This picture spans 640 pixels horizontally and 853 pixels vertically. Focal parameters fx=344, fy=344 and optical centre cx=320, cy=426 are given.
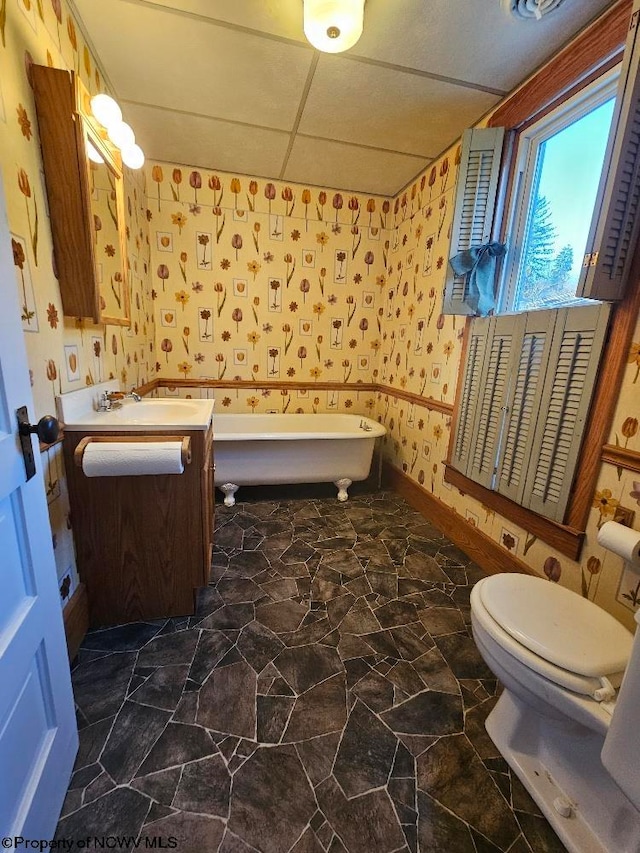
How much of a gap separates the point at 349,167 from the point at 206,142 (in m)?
1.00

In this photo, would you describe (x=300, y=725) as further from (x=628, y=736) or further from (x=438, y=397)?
(x=438, y=397)

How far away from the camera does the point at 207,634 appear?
145 centimetres

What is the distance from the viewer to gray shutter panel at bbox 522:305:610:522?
1365 mm

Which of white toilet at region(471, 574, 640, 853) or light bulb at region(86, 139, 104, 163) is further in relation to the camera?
light bulb at region(86, 139, 104, 163)

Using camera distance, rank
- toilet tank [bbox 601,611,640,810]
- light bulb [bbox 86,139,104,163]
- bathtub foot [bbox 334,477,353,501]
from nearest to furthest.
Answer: toilet tank [bbox 601,611,640,810] < light bulb [bbox 86,139,104,163] < bathtub foot [bbox 334,477,353,501]

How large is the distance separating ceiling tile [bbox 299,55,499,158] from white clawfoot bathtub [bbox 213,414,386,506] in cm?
189

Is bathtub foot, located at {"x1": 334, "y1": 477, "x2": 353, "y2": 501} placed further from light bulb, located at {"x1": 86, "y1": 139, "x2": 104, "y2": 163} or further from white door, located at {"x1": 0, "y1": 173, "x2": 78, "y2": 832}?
light bulb, located at {"x1": 86, "y1": 139, "x2": 104, "y2": 163}

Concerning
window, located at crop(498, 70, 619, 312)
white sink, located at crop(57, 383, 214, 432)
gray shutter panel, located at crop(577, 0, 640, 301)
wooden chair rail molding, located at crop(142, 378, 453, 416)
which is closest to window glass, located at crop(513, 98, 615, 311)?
window, located at crop(498, 70, 619, 312)

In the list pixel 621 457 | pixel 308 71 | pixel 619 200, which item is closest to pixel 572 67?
pixel 619 200

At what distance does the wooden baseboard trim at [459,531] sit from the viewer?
5.96 ft

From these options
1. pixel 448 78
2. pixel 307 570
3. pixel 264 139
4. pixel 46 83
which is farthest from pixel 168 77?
pixel 307 570

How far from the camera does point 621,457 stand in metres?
1.28

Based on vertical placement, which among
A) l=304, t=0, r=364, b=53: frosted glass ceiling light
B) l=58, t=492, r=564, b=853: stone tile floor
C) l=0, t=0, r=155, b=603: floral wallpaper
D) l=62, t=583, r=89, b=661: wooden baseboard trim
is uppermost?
l=304, t=0, r=364, b=53: frosted glass ceiling light

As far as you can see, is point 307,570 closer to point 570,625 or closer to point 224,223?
point 570,625
